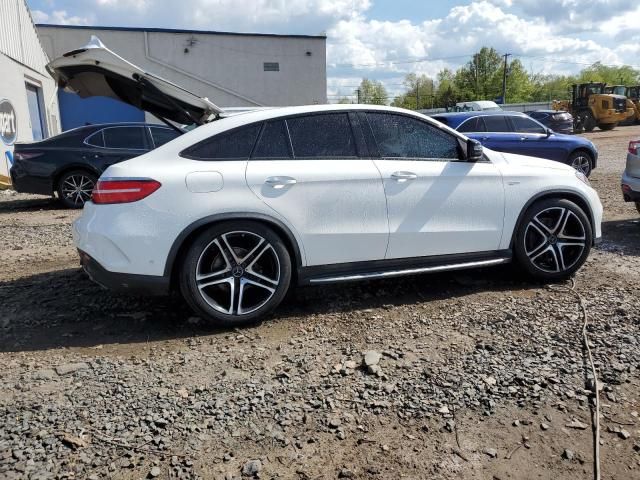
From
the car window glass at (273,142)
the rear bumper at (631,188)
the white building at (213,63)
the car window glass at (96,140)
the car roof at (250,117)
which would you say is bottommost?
the rear bumper at (631,188)

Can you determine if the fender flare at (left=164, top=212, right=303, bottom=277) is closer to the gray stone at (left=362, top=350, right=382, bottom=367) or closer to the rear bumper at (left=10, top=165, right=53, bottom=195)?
the gray stone at (left=362, top=350, right=382, bottom=367)

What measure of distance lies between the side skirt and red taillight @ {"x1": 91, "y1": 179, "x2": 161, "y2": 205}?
1238 mm

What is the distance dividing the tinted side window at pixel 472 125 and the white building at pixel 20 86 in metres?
10.9

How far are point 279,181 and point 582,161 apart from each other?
34.1 ft

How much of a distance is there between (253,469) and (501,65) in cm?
8274

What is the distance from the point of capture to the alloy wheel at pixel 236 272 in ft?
12.2

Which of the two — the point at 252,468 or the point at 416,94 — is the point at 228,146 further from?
the point at 416,94

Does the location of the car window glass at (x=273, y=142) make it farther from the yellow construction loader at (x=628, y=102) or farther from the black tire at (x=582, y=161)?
the yellow construction loader at (x=628, y=102)

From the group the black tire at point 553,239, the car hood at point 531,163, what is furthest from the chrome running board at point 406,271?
the car hood at point 531,163

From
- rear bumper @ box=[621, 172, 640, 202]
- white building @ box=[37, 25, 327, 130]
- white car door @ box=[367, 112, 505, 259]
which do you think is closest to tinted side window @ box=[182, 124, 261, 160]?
white car door @ box=[367, 112, 505, 259]

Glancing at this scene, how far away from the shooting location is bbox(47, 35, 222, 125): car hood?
14.2 ft

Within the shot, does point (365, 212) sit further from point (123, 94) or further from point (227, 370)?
point (123, 94)

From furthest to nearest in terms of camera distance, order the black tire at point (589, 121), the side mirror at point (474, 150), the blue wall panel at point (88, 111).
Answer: the black tire at point (589, 121) < the blue wall panel at point (88, 111) < the side mirror at point (474, 150)

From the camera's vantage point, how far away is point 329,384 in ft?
10.1
